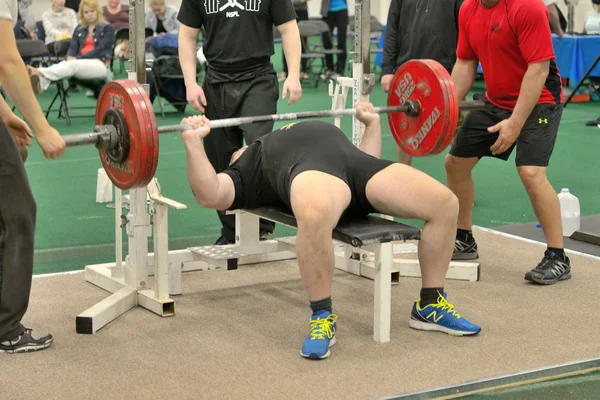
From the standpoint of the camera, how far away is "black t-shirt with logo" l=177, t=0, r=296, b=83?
418 centimetres

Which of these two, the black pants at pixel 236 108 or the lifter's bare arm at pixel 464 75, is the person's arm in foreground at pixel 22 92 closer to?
the black pants at pixel 236 108

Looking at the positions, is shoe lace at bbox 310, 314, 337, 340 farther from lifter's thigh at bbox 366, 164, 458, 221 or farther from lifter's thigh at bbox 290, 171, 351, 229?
lifter's thigh at bbox 366, 164, 458, 221

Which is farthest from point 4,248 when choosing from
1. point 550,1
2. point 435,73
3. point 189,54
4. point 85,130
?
point 550,1

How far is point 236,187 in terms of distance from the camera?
3.55m

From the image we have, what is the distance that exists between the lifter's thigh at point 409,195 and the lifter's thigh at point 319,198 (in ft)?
0.41

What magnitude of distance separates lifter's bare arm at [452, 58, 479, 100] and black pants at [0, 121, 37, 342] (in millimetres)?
2077

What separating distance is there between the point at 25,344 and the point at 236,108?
1531mm

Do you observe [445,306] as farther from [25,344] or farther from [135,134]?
[25,344]

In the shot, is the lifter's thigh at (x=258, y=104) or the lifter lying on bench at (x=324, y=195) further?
the lifter's thigh at (x=258, y=104)

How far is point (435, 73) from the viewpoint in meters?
3.78

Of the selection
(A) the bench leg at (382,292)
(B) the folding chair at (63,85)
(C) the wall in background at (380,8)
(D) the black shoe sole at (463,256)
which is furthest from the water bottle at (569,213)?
(C) the wall in background at (380,8)

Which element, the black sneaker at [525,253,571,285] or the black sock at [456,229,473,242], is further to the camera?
the black sock at [456,229,473,242]

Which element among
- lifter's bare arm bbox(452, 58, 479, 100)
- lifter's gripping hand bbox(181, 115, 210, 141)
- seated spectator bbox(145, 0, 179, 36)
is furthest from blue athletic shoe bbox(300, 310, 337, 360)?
seated spectator bbox(145, 0, 179, 36)

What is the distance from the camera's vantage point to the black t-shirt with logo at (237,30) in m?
4.18
